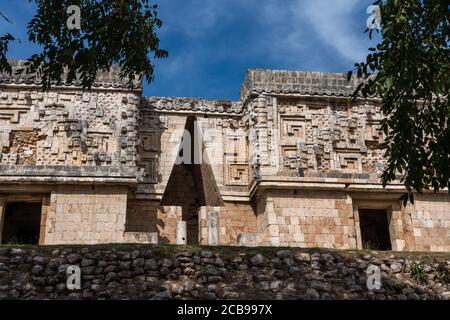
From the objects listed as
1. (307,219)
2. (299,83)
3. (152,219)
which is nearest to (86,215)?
(152,219)

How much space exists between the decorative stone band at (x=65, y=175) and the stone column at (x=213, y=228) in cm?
206

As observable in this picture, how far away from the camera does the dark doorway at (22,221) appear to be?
17906 millimetres

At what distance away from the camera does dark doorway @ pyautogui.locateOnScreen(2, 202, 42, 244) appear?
1791cm

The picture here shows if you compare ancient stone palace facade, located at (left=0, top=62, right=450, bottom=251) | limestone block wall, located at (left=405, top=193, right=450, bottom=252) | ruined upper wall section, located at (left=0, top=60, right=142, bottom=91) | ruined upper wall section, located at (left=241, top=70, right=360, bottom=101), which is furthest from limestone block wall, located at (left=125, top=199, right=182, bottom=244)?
limestone block wall, located at (left=405, top=193, right=450, bottom=252)

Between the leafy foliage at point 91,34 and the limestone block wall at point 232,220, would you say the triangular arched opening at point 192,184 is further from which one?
the leafy foliage at point 91,34

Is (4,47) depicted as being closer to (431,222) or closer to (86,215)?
(86,215)

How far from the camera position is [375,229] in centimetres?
1886

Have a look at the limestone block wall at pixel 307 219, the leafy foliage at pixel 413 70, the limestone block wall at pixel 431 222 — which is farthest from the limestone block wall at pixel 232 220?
the leafy foliage at pixel 413 70

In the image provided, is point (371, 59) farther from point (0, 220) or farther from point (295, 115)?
point (0, 220)

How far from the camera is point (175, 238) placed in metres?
14.9

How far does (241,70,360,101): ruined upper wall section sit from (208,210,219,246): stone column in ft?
11.6

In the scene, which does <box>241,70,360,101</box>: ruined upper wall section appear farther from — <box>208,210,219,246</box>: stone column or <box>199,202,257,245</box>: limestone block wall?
<box>208,210,219,246</box>: stone column
